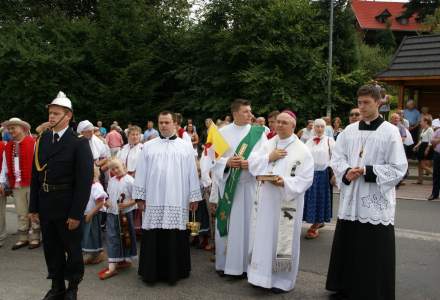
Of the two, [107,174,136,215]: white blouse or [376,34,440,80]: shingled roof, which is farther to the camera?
[376,34,440,80]: shingled roof

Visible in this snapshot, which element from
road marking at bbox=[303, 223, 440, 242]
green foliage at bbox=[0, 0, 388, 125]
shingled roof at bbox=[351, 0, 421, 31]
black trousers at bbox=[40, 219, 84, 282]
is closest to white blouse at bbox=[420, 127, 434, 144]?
road marking at bbox=[303, 223, 440, 242]

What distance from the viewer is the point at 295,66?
20.0 meters

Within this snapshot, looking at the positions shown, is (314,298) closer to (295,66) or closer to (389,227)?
(389,227)

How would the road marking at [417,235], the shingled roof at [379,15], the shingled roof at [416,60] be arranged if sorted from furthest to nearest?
1. the shingled roof at [379,15]
2. the shingled roof at [416,60]
3. the road marking at [417,235]

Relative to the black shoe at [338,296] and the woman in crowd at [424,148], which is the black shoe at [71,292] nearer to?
the black shoe at [338,296]

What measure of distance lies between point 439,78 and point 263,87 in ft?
23.6

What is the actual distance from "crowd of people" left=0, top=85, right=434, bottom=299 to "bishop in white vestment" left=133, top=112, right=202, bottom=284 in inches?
0.5

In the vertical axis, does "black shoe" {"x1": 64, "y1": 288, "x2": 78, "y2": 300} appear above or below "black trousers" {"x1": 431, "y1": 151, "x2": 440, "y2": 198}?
below

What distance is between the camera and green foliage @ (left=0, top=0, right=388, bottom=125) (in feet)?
66.0

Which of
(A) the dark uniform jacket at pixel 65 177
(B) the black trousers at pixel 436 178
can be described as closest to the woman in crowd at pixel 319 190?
(A) the dark uniform jacket at pixel 65 177

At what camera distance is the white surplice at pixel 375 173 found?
4504mm

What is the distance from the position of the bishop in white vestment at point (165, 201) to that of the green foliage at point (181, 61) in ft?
46.5

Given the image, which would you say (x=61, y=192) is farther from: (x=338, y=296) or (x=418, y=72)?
(x=418, y=72)

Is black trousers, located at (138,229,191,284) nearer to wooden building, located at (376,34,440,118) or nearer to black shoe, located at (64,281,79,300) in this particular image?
black shoe, located at (64,281,79,300)
